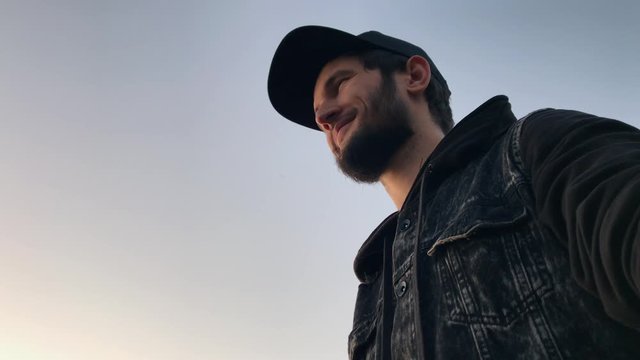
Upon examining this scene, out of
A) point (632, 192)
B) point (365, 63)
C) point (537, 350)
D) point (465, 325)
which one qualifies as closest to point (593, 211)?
point (632, 192)

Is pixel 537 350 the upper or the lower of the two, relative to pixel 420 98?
lower

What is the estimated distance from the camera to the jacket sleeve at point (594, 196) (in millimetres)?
1329

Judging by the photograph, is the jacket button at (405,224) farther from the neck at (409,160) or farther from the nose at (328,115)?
the nose at (328,115)

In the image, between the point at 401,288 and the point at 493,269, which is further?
the point at 401,288

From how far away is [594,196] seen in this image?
1.47 m

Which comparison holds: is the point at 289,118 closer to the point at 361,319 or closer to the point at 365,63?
the point at 365,63

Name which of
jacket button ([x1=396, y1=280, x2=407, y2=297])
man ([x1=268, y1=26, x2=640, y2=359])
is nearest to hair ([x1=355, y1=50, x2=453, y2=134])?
man ([x1=268, y1=26, x2=640, y2=359])

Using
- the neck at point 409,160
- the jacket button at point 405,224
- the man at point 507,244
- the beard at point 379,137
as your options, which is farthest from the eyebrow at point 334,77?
the jacket button at point 405,224

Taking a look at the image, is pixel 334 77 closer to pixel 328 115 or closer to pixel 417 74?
pixel 328 115

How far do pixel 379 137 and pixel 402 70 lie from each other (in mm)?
740

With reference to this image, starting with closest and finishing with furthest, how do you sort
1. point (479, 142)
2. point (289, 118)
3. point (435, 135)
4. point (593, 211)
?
1. point (593, 211)
2. point (479, 142)
3. point (435, 135)
4. point (289, 118)

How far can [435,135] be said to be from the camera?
335cm

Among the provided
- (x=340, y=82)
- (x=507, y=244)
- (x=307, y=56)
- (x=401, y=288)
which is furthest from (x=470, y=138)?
(x=307, y=56)

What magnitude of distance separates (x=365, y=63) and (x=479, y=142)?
151 centimetres
